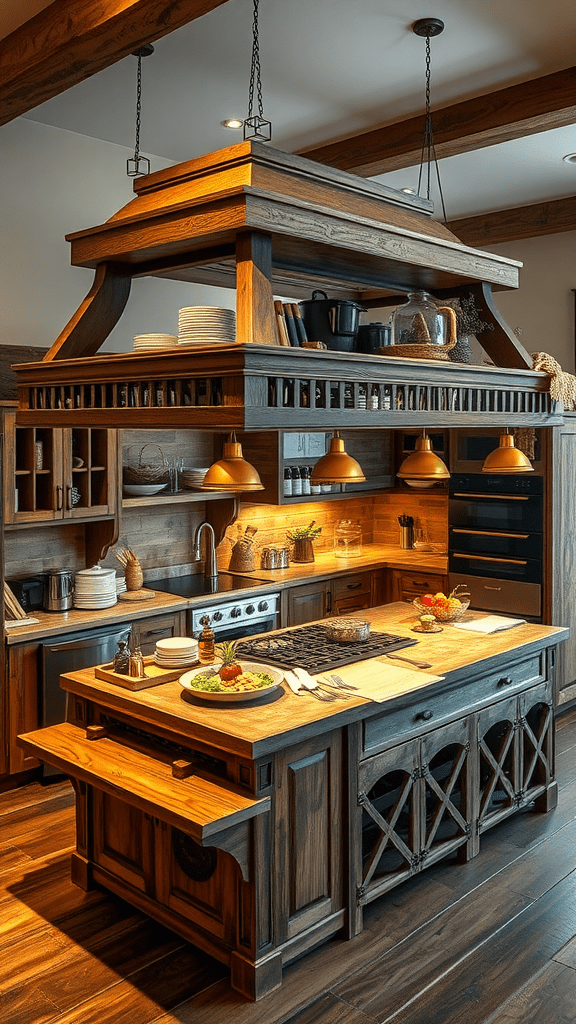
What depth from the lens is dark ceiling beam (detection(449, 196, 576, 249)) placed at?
20.0 feet

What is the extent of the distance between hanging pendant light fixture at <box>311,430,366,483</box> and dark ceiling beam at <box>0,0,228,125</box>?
1509mm

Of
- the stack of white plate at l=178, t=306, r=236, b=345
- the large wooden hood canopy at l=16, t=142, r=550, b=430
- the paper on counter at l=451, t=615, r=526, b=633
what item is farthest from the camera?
the paper on counter at l=451, t=615, r=526, b=633

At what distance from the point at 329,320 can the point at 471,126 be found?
7.03ft

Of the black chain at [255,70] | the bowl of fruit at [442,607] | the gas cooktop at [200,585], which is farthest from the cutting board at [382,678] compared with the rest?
the black chain at [255,70]

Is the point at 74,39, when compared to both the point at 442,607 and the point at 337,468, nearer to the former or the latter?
the point at 337,468

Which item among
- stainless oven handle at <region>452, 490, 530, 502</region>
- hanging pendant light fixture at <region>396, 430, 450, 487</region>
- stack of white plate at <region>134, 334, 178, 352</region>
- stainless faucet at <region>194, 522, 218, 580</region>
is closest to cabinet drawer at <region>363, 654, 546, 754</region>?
hanging pendant light fixture at <region>396, 430, 450, 487</region>

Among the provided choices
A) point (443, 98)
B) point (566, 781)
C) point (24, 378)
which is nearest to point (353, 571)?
point (566, 781)

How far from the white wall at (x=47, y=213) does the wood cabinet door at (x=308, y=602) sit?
1.98 meters

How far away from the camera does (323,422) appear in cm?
228

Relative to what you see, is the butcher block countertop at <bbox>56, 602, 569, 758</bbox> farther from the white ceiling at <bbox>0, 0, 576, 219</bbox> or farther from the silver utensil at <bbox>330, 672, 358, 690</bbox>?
the white ceiling at <bbox>0, 0, 576, 219</bbox>

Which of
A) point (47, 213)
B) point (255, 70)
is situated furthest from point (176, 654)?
point (47, 213)

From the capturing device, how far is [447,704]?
3.54 metres

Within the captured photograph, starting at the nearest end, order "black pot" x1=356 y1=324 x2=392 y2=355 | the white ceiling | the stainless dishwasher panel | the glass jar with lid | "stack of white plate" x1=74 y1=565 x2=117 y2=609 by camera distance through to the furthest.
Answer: "black pot" x1=356 y1=324 x2=392 y2=355 → the white ceiling → the stainless dishwasher panel → "stack of white plate" x1=74 y1=565 x2=117 y2=609 → the glass jar with lid

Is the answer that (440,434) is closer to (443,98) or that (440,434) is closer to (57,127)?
(443,98)
